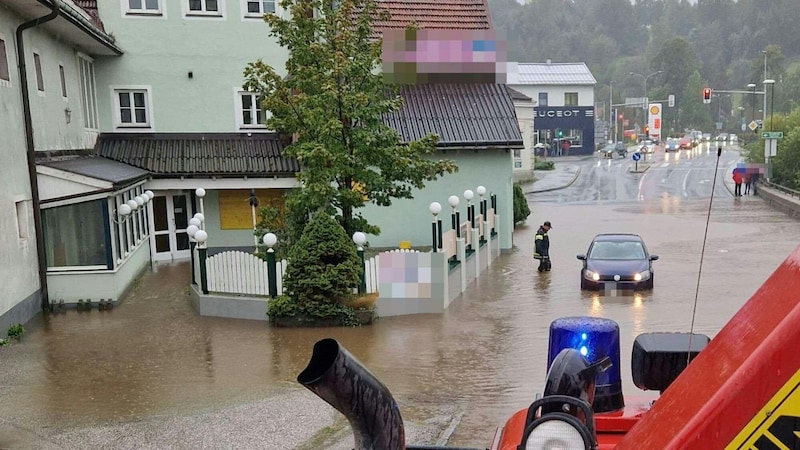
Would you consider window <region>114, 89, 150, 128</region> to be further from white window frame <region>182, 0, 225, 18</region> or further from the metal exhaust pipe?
the metal exhaust pipe

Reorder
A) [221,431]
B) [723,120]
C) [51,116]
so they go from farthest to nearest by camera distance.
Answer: [723,120]
[51,116]
[221,431]

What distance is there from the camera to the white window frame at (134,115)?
21.7 meters

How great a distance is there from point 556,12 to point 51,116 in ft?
553

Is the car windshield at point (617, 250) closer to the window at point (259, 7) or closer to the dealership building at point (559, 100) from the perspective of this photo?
the window at point (259, 7)

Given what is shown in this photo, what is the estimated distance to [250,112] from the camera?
22.5 meters

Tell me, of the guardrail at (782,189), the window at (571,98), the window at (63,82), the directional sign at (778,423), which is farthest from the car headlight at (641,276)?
the window at (571,98)

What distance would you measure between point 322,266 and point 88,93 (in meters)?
11.3

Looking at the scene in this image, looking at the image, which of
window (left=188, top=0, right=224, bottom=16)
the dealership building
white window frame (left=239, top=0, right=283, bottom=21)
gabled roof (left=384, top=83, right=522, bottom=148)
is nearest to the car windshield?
gabled roof (left=384, top=83, right=522, bottom=148)

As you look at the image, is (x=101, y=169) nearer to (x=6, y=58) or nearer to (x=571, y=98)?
(x=6, y=58)

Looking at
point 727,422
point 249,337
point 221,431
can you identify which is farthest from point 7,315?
point 727,422

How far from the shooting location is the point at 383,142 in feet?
47.5

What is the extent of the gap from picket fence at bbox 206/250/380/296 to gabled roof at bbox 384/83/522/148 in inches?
323

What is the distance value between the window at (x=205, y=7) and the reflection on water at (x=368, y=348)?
7.90m

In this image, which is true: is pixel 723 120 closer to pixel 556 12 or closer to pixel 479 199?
pixel 556 12
